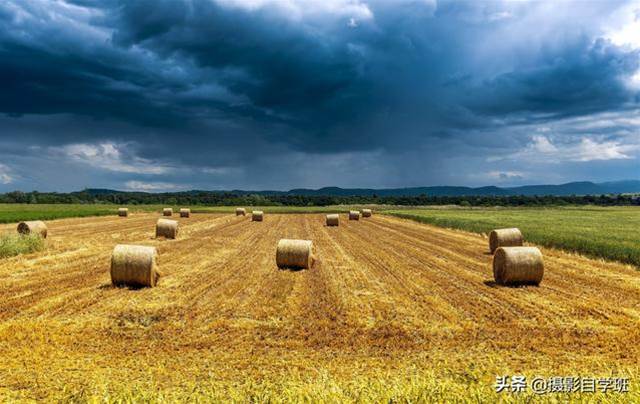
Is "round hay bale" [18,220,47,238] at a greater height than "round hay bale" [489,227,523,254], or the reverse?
"round hay bale" [18,220,47,238]

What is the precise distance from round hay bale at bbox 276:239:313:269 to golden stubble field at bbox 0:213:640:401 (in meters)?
0.58

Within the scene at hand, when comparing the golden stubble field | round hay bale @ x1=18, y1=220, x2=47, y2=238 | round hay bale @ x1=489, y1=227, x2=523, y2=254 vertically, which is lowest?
the golden stubble field

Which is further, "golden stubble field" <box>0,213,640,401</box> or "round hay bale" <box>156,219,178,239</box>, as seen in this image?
"round hay bale" <box>156,219,178,239</box>

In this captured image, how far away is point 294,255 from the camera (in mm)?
18031

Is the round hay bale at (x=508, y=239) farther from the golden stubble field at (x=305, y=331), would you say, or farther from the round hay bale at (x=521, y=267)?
the round hay bale at (x=521, y=267)

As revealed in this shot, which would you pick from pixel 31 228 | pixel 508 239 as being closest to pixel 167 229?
pixel 31 228

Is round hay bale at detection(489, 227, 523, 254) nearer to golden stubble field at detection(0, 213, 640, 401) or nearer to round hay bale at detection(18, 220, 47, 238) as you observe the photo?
golden stubble field at detection(0, 213, 640, 401)

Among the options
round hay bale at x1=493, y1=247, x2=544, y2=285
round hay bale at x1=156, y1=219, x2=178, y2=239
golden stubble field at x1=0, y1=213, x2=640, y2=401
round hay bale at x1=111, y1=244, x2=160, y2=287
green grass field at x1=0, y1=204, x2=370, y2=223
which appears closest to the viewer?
golden stubble field at x1=0, y1=213, x2=640, y2=401

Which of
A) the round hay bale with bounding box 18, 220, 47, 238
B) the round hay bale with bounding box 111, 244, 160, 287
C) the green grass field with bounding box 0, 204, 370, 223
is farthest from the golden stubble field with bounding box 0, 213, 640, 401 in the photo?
the green grass field with bounding box 0, 204, 370, 223

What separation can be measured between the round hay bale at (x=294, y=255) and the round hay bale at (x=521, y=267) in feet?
24.9

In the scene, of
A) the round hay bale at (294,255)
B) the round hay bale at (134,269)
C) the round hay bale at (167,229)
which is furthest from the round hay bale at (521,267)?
the round hay bale at (167,229)

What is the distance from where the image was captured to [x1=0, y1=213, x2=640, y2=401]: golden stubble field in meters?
6.86

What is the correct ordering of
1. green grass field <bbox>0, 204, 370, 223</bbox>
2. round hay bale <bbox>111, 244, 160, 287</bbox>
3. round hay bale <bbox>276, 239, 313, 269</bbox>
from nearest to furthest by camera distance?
round hay bale <bbox>111, 244, 160, 287</bbox> → round hay bale <bbox>276, 239, 313, 269</bbox> → green grass field <bbox>0, 204, 370, 223</bbox>

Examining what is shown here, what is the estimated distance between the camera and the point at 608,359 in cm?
844
